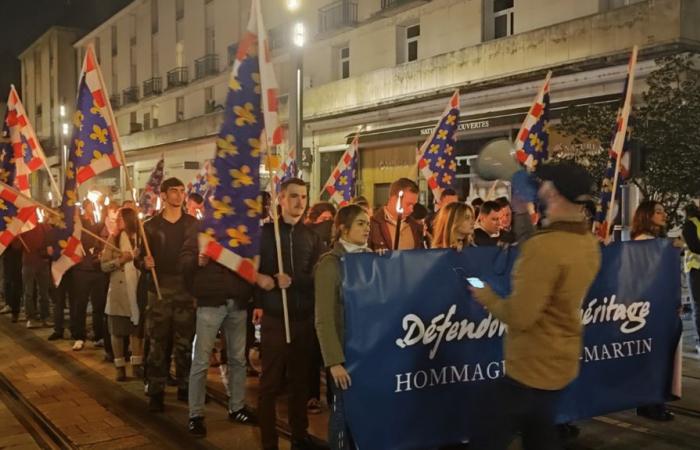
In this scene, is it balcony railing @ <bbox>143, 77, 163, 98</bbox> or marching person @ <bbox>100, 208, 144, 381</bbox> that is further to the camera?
balcony railing @ <bbox>143, 77, 163, 98</bbox>

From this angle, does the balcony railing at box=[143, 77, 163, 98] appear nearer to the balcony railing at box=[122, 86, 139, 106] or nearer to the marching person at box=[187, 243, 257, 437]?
the balcony railing at box=[122, 86, 139, 106]

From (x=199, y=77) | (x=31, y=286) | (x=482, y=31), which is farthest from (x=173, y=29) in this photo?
(x=31, y=286)

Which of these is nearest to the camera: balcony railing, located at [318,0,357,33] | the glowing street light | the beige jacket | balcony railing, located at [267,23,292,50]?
the beige jacket

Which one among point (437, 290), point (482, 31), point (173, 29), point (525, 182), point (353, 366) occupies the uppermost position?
point (173, 29)

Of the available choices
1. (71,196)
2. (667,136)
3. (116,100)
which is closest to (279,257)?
(71,196)

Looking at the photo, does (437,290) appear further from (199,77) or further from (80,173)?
(199,77)

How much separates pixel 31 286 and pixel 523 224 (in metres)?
9.49

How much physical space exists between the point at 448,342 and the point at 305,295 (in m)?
1.19

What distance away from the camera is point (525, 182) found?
15.5 ft

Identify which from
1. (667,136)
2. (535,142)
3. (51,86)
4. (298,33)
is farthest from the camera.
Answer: (51,86)

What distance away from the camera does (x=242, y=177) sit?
16.5 feet

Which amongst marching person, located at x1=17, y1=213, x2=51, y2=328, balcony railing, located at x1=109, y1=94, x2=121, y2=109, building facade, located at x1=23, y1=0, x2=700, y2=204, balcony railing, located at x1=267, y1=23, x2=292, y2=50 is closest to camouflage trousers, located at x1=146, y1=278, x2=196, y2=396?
building facade, located at x1=23, y1=0, x2=700, y2=204

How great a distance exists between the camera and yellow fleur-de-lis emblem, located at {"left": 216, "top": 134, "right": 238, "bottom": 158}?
5.01 m

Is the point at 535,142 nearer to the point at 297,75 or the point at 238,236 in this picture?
the point at 238,236
